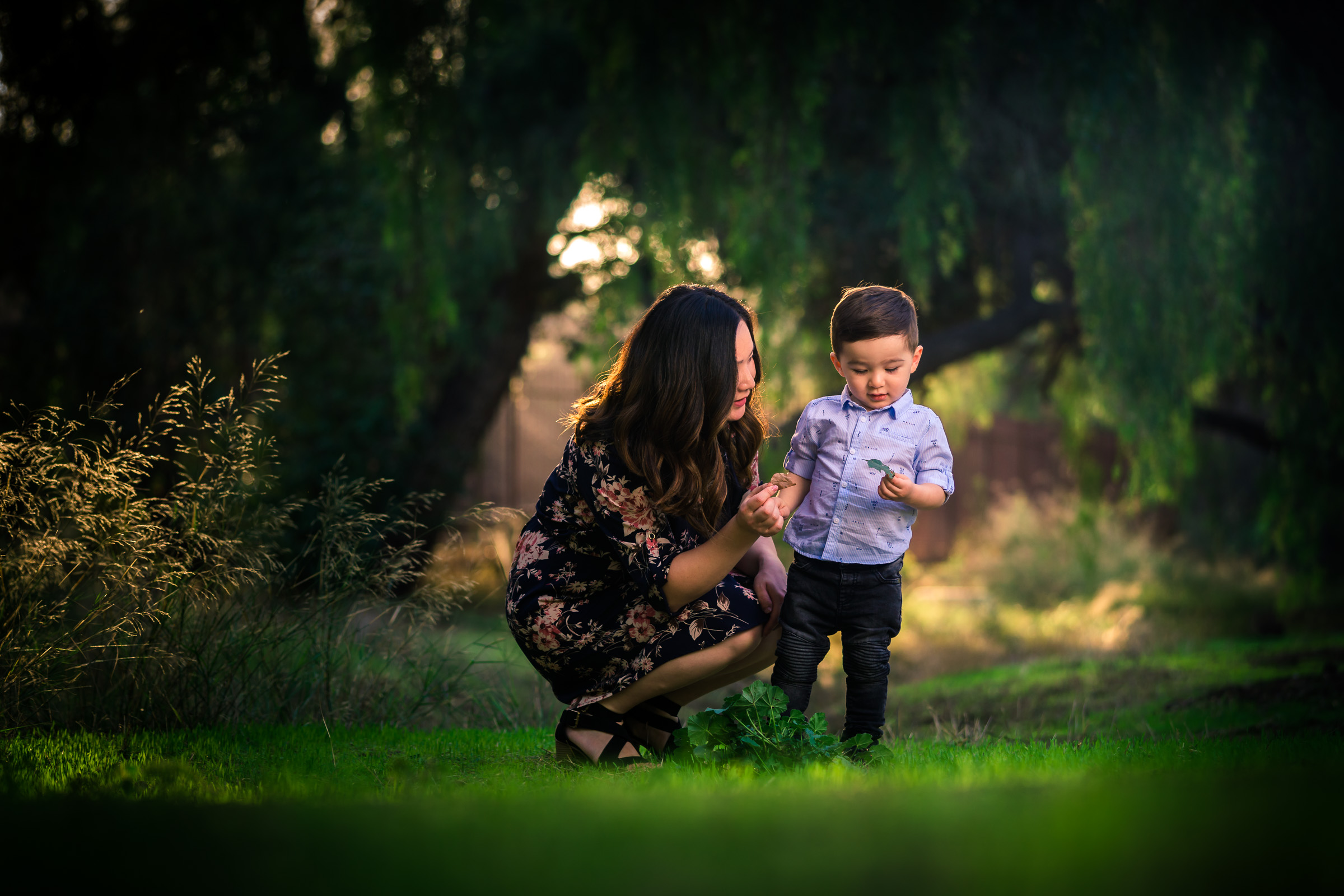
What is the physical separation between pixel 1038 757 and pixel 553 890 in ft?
5.99

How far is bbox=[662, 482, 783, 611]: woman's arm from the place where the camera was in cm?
256

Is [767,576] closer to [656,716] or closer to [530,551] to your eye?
[656,716]

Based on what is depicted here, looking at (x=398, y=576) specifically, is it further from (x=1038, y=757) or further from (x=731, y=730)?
(x=1038, y=757)

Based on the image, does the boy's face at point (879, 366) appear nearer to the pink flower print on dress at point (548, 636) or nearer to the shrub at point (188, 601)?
the pink flower print on dress at point (548, 636)

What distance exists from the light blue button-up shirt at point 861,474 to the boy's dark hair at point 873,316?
0.67 ft

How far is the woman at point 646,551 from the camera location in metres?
2.80

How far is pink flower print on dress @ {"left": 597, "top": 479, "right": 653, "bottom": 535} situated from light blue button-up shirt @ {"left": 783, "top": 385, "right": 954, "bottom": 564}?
479 mm

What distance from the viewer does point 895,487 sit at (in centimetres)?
272

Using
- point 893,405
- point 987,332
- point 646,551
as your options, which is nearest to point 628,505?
point 646,551

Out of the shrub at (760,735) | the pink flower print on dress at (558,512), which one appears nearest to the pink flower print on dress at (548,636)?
the pink flower print on dress at (558,512)

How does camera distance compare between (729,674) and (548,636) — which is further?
(729,674)

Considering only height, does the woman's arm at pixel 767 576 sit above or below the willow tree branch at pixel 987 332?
below

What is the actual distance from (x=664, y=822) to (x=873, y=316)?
170cm

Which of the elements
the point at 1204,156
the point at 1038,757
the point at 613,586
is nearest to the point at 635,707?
the point at 613,586
